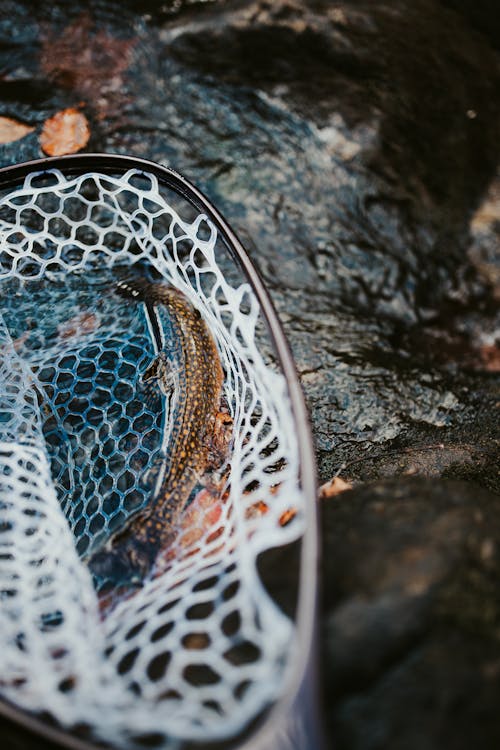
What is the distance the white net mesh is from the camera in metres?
1.75

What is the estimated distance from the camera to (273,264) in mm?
4066

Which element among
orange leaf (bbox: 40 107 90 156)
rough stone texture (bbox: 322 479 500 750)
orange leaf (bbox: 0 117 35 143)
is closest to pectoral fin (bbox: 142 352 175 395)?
rough stone texture (bbox: 322 479 500 750)

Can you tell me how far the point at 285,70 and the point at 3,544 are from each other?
405cm

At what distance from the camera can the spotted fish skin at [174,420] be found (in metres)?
2.56

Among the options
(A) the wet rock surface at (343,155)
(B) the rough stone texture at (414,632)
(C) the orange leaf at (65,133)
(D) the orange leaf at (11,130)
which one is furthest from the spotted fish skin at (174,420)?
(D) the orange leaf at (11,130)

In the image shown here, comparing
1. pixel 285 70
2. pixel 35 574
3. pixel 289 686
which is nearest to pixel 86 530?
pixel 35 574

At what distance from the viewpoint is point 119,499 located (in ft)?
9.57

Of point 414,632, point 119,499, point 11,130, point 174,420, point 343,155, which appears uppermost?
point 343,155

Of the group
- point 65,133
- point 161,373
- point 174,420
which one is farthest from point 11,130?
point 174,420

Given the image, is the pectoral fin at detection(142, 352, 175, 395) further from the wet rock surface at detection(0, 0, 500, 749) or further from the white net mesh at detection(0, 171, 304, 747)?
the wet rock surface at detection(0, 0, 500, 749)

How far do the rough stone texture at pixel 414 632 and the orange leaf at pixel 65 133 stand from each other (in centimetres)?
353

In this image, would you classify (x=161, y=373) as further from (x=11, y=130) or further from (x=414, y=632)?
(x=11, y=130)

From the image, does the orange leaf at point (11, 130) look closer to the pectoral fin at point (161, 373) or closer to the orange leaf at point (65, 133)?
the orange leaf at point (65, 133)

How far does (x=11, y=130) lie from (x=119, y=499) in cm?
288
